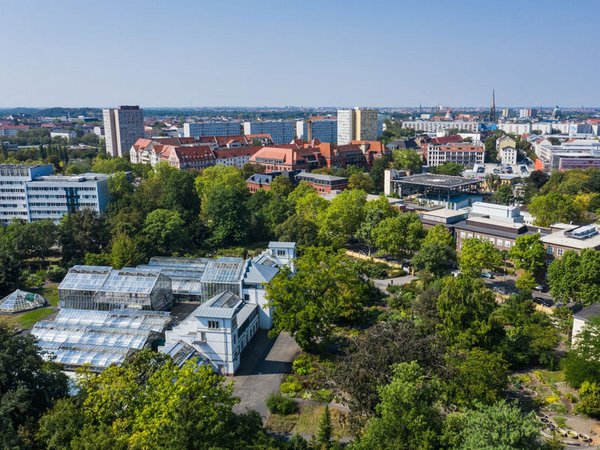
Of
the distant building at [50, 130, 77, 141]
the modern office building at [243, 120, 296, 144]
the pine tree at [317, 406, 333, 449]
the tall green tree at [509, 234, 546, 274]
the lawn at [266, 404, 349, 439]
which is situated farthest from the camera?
the modern office building at [243, 120, 296, 144]

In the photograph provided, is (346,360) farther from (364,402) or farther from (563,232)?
(563,232)

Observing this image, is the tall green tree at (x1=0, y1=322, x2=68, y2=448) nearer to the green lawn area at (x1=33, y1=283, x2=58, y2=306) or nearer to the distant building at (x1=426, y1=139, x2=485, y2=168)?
the green lawn area at (x1=33, y1=283, x2=58, y2=306)

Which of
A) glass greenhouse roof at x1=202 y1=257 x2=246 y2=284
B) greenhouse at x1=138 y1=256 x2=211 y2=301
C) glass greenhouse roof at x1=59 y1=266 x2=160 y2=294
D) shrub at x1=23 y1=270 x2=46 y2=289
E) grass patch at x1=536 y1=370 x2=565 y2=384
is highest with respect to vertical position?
glass greenhouse roof at x1=202 y1=257 x2=246 y2=284

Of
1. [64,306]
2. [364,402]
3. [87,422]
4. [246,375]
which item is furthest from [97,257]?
[364,402]

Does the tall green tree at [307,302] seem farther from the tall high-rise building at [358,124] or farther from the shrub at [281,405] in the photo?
the tall high-rise building at [358,124]

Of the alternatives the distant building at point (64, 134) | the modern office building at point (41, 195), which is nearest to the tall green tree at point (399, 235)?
the modern office building at point (41, 195)

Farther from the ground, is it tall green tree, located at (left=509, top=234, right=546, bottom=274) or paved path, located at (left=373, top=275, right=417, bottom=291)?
tall green tree, located at (left=509, top=234, right=546, bottom=274)

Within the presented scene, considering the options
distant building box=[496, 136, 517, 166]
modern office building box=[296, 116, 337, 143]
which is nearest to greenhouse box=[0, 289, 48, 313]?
distant building box=[496, 136, 517, 166]
